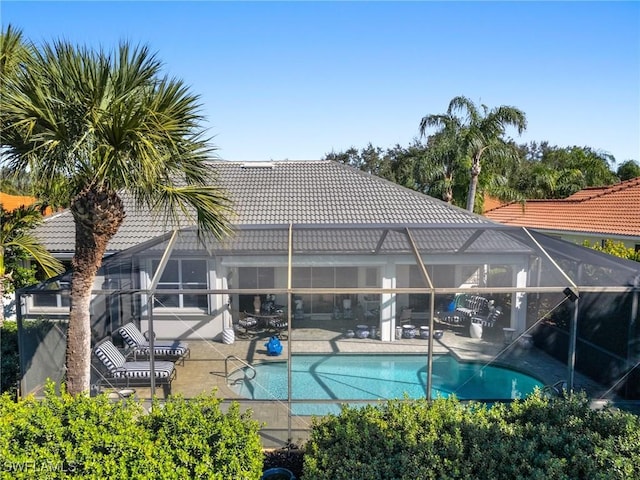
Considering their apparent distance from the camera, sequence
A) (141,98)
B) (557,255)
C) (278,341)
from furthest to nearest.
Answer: (278,341), (557,255), (141,98)

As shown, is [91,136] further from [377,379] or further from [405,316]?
[405,316]

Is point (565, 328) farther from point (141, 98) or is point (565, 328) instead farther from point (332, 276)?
point (141, 98)

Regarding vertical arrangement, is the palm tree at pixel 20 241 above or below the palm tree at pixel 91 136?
below

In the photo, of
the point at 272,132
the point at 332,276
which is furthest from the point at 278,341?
the point at 272,132

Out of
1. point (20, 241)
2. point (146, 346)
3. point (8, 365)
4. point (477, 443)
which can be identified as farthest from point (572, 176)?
point (8, 365)

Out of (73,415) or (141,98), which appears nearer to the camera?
(73,415)

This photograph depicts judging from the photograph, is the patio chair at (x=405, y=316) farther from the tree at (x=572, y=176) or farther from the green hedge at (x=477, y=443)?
the tree at (x=572, y=176)

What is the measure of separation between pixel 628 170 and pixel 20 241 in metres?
54.4

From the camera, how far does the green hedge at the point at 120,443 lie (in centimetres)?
464

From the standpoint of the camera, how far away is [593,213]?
21734 mm

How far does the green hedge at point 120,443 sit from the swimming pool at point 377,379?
17.1ft

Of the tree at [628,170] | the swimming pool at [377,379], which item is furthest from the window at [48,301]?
the tree at [628,170]

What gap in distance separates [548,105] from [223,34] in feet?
37.1

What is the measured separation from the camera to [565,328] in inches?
480
